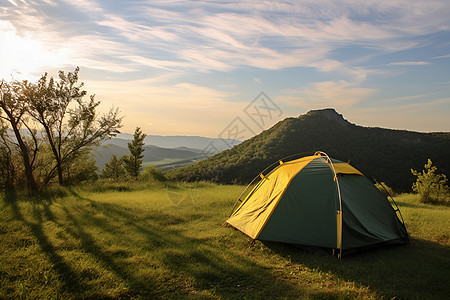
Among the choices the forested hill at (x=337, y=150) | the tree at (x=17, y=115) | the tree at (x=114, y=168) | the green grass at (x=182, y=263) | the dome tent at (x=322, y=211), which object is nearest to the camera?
the green grass at (x=182, y=263)

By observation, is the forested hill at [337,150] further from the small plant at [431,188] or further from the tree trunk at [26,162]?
the small plant at [431,188]

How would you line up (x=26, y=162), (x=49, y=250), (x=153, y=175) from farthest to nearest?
(x=153, y=175), (x=26, y=162), (x=49, y=250)

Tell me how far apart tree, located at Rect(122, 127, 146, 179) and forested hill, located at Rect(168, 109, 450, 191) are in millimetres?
5101

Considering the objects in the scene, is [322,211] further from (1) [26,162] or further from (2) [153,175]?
(2) [153,175]

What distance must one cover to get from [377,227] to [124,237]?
657cm

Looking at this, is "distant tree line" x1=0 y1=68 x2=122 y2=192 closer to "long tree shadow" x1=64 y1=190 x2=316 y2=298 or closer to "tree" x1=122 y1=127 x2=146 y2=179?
"long tree shadow" x1=64 y1=190 x2=316 y2=298

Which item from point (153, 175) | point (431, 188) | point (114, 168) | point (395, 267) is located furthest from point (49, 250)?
point (114, 168)

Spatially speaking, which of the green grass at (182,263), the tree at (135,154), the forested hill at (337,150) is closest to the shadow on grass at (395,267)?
the green grass at (182,263)

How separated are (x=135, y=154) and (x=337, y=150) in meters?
28.4

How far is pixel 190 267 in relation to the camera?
16.9 feet

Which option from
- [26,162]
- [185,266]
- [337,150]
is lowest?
[185,266]

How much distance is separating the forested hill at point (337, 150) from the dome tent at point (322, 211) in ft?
61.2

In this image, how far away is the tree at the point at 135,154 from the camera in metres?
33.1

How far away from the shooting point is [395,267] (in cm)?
543
